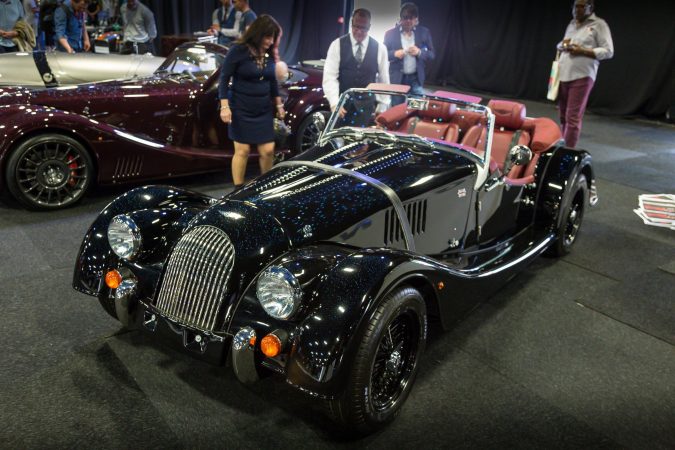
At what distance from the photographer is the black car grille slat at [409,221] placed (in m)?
2.88

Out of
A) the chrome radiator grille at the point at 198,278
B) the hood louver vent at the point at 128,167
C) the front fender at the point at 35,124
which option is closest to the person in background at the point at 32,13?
the front fender at the point at 35,124

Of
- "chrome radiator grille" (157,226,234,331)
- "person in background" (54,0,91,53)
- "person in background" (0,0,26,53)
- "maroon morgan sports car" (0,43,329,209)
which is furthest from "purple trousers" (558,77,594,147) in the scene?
"person in background" (0,0,26,53)

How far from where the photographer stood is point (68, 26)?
7.86m

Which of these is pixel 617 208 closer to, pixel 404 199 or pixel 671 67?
pixel 404 199

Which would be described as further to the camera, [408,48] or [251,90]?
[408,48]

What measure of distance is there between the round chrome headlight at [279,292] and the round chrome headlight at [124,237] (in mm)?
782

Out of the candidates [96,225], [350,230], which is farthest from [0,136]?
[350,230]

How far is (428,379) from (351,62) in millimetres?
3560

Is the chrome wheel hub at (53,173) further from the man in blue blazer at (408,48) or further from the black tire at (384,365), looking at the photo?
the man in blue blazer at (408,48)

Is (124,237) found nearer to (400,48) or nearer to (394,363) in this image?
(394,363)

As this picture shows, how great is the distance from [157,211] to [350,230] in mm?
1019

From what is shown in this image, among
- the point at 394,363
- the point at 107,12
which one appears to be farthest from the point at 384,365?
the point at 107,12

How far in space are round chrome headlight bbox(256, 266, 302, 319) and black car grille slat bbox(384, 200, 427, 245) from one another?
77 cm

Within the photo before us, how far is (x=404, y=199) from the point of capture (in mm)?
2977
